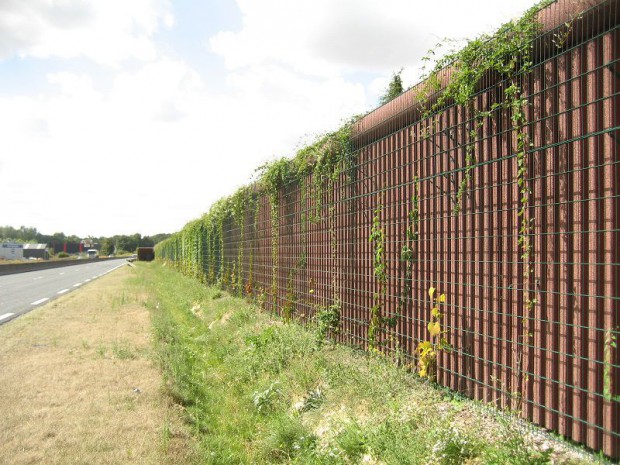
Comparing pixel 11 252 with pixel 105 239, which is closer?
pixel 11 252

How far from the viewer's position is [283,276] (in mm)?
8602

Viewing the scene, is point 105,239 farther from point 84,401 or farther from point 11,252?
point 84,401

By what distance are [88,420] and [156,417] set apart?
0.61 meters

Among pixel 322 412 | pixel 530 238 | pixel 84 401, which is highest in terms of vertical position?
pixel 530 238

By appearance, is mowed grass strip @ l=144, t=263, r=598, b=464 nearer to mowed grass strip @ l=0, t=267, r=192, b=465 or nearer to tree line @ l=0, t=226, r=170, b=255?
mowed grass strip @ l=0, t=267, r=192, b=465

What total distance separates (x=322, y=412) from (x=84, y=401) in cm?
255

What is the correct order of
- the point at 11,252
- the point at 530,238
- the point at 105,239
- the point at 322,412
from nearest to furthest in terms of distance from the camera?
the point at 530,238 → the point at 322,412 → the point at 11,252 → the point at 105,239

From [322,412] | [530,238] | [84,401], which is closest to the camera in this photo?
[530,238]

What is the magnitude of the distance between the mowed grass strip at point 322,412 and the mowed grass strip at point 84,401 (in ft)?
1.11

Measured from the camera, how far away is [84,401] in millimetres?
4867

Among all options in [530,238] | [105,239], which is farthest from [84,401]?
[105,239]

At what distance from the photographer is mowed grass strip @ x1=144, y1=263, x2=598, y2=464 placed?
2.89 metres

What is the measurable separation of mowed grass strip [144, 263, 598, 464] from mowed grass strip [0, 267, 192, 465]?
0.34 meters

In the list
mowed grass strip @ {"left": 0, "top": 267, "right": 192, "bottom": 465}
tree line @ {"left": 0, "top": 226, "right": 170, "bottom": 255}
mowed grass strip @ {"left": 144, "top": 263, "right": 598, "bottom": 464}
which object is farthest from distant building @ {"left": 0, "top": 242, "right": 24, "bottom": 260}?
mowed grass strip @ {"left": 144, "top": 263, "right": 598, "bottom": 464}
